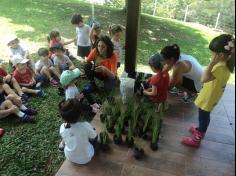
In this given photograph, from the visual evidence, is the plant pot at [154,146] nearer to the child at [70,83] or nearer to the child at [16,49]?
the child at [70,83]

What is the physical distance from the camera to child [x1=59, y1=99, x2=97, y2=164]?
2244 millimetres

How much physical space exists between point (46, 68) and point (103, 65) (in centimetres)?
98

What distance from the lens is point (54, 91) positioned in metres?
3.89

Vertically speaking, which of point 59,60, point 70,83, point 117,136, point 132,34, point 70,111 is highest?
point 132,34

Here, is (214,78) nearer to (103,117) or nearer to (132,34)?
(103,117)

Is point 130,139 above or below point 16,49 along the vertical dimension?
below

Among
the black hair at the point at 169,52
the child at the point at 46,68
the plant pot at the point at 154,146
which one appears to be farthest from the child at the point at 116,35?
the plant pot at the point at 154,146

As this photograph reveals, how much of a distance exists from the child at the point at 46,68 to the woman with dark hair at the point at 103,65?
0.59 metres

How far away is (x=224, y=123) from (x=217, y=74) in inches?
43.8

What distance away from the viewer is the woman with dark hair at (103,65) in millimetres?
3570

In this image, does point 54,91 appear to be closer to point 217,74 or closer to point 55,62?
point 55,62

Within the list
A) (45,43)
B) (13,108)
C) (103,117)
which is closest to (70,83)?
(103,117)

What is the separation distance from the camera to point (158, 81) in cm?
298

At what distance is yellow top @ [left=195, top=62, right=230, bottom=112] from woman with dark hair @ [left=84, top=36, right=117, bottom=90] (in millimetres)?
1512
